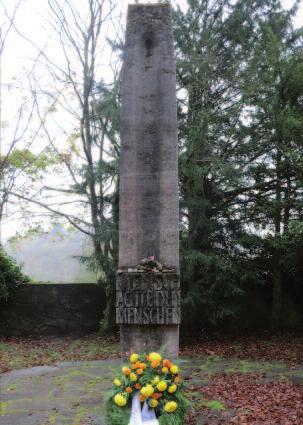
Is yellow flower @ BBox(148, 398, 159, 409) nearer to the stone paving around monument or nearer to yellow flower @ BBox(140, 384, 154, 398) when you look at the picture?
yellow flower @ BBox(140, 384, 154, 398)

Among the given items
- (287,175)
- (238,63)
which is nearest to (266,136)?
(287,175)

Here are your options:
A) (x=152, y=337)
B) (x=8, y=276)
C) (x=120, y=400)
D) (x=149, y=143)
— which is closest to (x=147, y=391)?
(x=120, y=400)

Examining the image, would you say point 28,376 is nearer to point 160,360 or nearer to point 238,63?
point 160,360

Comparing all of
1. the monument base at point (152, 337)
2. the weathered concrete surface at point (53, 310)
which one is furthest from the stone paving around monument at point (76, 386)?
the weathered concrete surface at point (53, 310)

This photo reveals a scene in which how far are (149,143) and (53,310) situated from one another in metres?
8.09

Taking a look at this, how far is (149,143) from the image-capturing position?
5250 millimetres

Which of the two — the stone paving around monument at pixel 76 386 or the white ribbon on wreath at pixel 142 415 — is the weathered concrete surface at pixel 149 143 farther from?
the white ribbon on wreath at pixel 142 415

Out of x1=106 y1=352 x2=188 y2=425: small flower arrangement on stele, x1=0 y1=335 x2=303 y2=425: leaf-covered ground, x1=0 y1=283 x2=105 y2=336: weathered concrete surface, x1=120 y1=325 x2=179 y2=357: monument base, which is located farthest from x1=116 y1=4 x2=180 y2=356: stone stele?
x1=0 y1=283 x2=105 y2=336: weathered concrete surface

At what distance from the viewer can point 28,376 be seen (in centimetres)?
767

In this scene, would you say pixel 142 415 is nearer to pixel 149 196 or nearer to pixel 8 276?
pixel 149 196

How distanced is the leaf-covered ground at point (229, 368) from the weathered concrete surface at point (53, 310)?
461 millimetres

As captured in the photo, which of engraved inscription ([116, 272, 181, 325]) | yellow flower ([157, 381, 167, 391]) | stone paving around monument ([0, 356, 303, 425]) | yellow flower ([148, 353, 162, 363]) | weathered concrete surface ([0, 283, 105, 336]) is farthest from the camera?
weathered concrete surface ([0, 283, 105, 336])

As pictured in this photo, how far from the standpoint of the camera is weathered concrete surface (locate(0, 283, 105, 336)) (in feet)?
39.3

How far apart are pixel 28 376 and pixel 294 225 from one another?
5350mm
